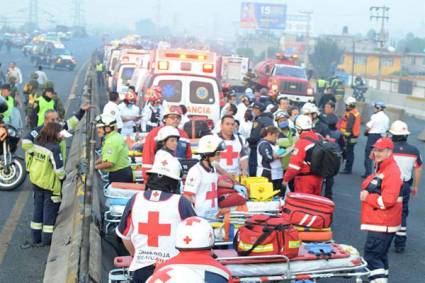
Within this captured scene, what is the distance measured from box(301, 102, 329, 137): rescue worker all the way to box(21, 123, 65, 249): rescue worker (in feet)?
16.2

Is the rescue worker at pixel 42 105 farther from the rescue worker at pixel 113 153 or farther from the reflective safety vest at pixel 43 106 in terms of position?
the rescue worker at pixel 113 153

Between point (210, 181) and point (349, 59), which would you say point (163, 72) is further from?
point (349, 59)

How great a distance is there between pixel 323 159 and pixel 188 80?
7.49 m

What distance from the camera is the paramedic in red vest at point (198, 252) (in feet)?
15.8

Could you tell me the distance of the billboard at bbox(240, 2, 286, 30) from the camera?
12275cm

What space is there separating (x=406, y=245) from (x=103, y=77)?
31552mm

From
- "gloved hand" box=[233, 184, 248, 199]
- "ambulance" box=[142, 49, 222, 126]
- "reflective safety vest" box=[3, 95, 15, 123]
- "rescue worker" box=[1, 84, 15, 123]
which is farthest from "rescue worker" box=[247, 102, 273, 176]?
"rescue worker" box=[1, 84, 15, 123]

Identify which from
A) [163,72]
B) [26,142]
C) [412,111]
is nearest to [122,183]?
[26,142]

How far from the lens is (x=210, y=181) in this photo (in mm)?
8539

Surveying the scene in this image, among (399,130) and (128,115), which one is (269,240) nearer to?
(399,130)

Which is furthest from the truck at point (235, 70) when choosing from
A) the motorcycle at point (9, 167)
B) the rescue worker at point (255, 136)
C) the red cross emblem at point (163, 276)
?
the red cross emblem at point (163, 276)

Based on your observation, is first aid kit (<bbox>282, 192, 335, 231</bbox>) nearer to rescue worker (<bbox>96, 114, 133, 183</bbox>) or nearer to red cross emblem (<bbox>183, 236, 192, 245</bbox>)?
rescue worker (<bbox>96, 114, 133, 183</bbox>)

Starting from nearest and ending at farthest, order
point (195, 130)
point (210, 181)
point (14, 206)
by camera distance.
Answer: point (210, 181) < point (14, 206) < point (195, 130)

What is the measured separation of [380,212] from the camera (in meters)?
8.71
